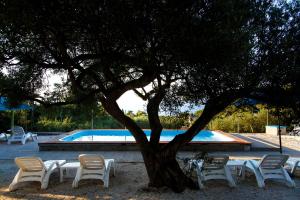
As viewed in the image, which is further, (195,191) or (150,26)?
(195,191)

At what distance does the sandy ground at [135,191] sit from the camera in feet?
24.8

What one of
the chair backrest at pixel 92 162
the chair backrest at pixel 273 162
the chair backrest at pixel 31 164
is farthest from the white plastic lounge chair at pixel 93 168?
the chair backrest at pixel 273 162

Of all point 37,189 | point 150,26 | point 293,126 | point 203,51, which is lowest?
point 37,189

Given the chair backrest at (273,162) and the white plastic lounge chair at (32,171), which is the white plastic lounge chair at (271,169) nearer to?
the chair backrest at (273,162)

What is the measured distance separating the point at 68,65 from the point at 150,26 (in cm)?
230

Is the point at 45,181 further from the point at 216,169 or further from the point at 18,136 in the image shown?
the point at 18,136

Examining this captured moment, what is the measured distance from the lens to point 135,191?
793 cm

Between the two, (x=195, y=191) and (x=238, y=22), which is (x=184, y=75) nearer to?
(x=238, y=22)

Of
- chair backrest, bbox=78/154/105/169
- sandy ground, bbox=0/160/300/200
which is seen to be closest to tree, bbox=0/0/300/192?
sandy ground, bbox=0/160/300/200

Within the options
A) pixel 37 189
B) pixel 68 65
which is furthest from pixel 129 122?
pixel 37 189

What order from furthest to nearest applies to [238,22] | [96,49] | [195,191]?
[195,191]
[96,49]
[238,22]

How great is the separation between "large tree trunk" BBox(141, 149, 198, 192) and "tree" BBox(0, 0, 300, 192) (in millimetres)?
22

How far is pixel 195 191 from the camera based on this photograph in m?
7.89

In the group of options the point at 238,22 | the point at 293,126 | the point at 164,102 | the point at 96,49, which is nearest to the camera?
the point at 238,22
